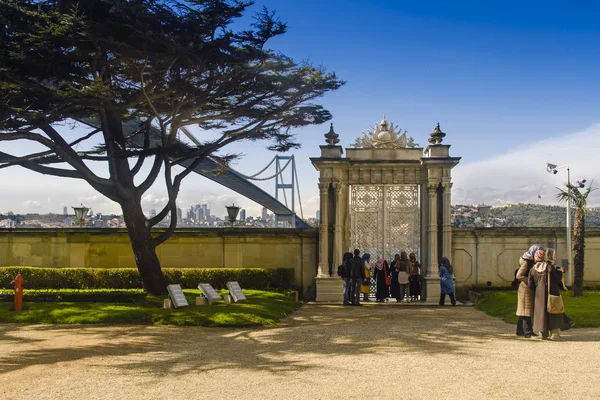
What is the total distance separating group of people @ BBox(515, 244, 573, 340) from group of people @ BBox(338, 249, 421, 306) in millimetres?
6718

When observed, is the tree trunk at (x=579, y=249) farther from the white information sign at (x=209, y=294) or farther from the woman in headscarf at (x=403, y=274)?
the white information sign at (x=209, y=294)

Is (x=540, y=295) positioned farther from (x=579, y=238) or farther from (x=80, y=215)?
(x=80, y=215)

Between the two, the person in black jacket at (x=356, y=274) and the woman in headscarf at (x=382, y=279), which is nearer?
the person in black jacket at (x=356, y=274)

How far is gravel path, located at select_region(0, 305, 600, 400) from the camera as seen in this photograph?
6520mm

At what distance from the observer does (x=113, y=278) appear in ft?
58.7

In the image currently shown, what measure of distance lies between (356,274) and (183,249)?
598cm

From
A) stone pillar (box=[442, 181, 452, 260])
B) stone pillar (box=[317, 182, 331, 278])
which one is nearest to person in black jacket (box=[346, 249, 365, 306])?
stone pillar (box=[317, 182, 331, 278])

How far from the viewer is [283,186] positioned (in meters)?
69.4

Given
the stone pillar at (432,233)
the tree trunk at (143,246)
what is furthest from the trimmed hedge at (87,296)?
the stone pillar at (432,233)

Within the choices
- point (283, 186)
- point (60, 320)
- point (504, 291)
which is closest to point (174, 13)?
point (60, 320)

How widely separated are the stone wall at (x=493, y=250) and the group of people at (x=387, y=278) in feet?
5.06

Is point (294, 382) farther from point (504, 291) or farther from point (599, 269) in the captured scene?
point (599, 269)

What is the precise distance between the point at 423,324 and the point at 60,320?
6955 mm

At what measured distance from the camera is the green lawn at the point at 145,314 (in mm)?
11914
